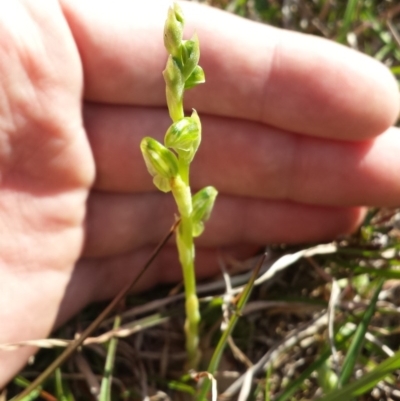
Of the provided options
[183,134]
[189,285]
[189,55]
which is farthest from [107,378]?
[189,55]

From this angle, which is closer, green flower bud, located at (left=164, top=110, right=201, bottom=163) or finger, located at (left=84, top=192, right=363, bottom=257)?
green flower bud, located at (left=164, top=110, right=201, bottom=163)

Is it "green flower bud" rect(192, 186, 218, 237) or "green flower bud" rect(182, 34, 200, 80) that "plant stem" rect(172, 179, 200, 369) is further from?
"green flower bud" rect(182, 34, 200, 80)

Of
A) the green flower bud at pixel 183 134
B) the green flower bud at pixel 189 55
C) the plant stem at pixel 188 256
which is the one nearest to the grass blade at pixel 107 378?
the plant stem at pixel 188 256

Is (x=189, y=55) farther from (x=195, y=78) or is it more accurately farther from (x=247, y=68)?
(x=247, y=68)

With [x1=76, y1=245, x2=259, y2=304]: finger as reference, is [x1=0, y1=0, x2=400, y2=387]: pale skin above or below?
above

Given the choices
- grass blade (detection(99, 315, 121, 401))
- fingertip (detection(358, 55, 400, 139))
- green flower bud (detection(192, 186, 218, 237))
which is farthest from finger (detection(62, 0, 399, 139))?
grass blade (detection(99, 315, 121, 401))

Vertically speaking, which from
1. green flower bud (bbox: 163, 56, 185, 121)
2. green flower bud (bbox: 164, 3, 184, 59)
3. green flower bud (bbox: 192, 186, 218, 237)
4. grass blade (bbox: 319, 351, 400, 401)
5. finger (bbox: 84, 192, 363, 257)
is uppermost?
green flower bud (bbox: 164, 3, 184, 59)

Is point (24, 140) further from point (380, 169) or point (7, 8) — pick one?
point (380, 169)
